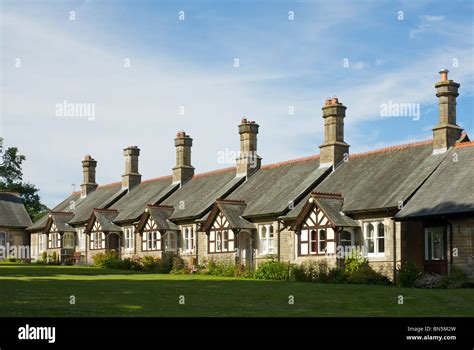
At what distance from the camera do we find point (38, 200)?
8125cm

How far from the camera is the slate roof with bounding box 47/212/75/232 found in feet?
189

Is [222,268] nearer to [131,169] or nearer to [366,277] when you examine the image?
[366,277]

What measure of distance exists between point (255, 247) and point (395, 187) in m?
9.14

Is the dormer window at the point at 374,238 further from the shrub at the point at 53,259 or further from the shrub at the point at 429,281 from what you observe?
the shrub at the point at 53,259

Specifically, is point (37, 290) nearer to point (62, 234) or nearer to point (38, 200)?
point (62, 234)

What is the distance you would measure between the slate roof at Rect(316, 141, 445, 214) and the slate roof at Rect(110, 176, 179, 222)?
15466mm

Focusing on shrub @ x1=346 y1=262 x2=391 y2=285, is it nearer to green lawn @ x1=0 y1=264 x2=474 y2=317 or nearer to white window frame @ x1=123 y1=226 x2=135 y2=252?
green lawn @ x1=0 y1=264 x2=474 y2=317

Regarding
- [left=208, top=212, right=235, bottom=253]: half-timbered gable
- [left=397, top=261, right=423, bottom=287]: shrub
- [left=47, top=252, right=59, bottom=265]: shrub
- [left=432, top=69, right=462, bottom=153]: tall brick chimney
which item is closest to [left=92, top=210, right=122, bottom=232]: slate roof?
[left=47, top=252, right=59, bottom=265]: shrub

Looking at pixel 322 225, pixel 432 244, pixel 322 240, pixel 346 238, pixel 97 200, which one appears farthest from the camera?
pixel 97 200

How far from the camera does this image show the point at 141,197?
54.4 m

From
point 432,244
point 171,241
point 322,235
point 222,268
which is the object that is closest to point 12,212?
point 171,241

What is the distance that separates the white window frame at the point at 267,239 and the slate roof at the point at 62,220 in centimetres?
2215

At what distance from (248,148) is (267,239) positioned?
28.6 feet

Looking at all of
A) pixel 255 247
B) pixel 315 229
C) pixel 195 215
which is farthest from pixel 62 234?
pixel 315 229
